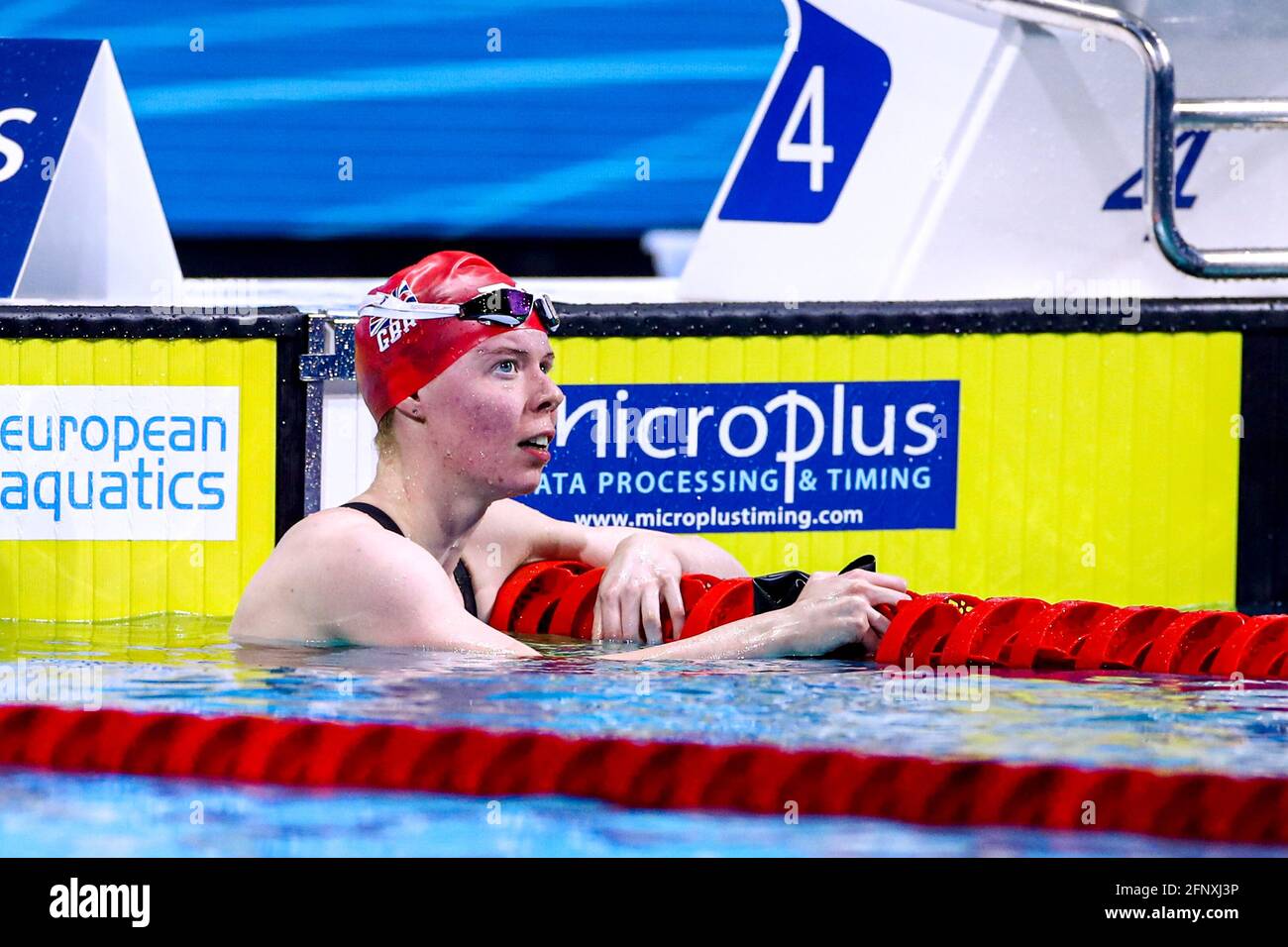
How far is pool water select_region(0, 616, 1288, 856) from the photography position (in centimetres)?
235

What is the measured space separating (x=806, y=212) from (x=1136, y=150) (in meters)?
1.12

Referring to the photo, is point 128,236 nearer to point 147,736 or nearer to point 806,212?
point 806,212

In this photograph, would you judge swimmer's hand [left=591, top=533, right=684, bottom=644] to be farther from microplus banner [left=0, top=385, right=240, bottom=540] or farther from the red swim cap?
microplus banner [left=0, top=385, right=240, bottom=540]

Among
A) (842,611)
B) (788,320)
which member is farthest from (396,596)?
(788,320)

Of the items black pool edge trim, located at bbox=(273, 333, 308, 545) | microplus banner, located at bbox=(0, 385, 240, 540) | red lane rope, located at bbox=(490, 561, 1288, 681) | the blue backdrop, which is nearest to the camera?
red lane rope, located at bbox=(490, 561, 1288, 681)

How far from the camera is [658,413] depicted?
5.47 meters

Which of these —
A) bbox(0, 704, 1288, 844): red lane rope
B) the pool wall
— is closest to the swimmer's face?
bbox(0, 704, 1288, 844): red lane rope

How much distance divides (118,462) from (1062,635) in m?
2.91

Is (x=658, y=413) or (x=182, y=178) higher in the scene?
(x=182, y=178)

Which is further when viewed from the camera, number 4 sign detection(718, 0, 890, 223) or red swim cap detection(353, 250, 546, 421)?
number 4 sign detection(718, 0, 890, 223)

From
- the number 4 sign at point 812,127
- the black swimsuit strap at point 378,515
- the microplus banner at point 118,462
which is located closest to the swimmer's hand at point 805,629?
the black swimsuit strap at point 378,515

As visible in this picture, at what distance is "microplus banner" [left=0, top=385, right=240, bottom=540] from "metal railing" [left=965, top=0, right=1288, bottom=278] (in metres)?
2.84

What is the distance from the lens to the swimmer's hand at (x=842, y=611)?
133 inches
